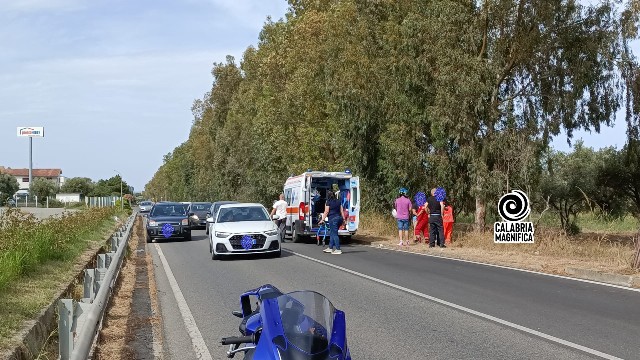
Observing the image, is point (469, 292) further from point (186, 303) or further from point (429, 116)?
point (429, 116)

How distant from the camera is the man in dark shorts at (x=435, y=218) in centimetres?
2152

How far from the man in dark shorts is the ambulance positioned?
431 cm

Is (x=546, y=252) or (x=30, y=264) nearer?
(x=30, y=264)

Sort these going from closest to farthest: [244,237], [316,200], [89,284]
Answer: [89,284] → [244,237] → [316,200]

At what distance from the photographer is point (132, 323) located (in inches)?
375

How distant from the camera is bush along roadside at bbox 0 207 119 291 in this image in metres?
11.5

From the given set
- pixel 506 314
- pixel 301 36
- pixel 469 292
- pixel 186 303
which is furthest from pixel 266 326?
pixel 301 36

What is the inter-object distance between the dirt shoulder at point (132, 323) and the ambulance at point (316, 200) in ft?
37.6

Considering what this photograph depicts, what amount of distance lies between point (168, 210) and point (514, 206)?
1572cm

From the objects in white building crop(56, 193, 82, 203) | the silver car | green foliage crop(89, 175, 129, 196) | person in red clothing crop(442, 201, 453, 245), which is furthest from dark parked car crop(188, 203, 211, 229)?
green foliage crop(89, 175, 129, 196)

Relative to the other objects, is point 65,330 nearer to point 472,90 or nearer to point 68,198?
point 472,90

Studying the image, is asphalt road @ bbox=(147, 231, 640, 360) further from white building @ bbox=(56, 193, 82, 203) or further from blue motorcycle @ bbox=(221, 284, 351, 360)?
white building @ bbox=(56, 193, 82, 203)

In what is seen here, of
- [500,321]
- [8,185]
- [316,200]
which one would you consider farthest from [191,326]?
[8,185]

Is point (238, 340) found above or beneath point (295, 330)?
beneath
